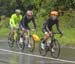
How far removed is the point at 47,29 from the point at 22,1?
53.2 ft

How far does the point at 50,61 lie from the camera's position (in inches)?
658

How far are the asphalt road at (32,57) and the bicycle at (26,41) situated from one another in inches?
9.3

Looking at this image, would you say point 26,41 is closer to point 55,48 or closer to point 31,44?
point 31,44

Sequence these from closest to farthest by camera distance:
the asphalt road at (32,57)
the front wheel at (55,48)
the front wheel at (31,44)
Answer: the asphalt road at (32,57), the front wheel at (55,48), the front wheel at (31,44)

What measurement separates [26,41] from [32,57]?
8.24 ft

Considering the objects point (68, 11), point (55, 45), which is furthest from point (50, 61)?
point (68, 11)

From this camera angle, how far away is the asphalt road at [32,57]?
16.7m

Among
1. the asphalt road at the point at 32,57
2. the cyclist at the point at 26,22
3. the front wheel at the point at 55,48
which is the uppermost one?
the cyclist at the point at 26,22

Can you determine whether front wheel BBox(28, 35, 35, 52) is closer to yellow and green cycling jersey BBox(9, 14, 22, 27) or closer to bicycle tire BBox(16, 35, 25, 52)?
bicycle tire BBox(16, 35, 25, 52)

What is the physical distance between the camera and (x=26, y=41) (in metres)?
20.7

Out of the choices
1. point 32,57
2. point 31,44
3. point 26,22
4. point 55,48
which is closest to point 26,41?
point 31,44

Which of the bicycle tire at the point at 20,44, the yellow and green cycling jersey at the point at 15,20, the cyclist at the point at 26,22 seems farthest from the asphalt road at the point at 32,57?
the yellow and green cycling jersey at the point at 15,20

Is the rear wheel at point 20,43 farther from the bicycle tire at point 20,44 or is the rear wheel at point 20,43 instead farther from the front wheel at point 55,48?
the front wheel at point 55,48

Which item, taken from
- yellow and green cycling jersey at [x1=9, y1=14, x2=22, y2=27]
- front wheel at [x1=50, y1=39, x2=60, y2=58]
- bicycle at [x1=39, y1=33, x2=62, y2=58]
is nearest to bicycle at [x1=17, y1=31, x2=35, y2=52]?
yellow and green cycling jersey at [x1=9, y1=14, x2=22, y2=27]
